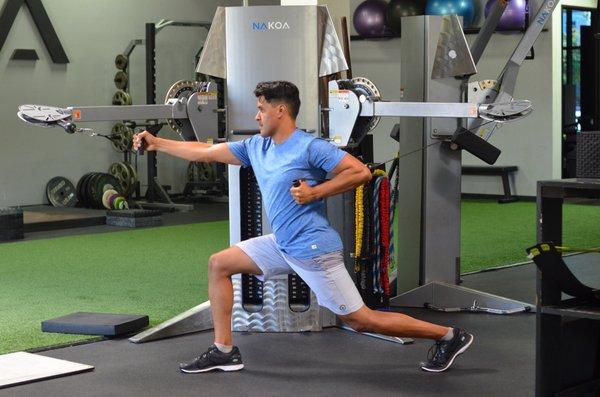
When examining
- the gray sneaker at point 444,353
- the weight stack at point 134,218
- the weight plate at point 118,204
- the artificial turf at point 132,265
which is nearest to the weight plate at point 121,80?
the weight plate at point 118,204

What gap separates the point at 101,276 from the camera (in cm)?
752

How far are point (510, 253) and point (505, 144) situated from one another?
487 cm

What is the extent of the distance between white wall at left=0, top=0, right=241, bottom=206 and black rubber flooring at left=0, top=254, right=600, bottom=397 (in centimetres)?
706

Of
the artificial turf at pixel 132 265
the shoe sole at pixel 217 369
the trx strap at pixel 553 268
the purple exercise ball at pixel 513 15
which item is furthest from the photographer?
the purple exercise ball at pixel 513 15

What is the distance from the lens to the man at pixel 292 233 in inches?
179

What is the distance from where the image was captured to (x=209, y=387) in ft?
14.9

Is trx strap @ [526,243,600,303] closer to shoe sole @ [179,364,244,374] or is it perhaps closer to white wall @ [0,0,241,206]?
shoe sole @ [179,364,244,374]

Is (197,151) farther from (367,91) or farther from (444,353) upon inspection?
(444,353)

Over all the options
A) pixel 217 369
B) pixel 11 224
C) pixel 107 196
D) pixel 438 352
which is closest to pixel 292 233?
pixel 217 369

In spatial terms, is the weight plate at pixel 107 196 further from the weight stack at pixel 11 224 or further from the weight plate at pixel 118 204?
the weight stack at pixel 11 224

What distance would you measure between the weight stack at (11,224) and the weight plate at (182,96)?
4.30 meters

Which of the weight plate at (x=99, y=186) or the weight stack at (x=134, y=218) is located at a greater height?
the weight plate at (x=99, y=186)

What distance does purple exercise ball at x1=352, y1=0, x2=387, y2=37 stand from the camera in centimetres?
1309

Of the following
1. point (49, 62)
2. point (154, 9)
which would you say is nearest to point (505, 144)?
point (154, 9)
